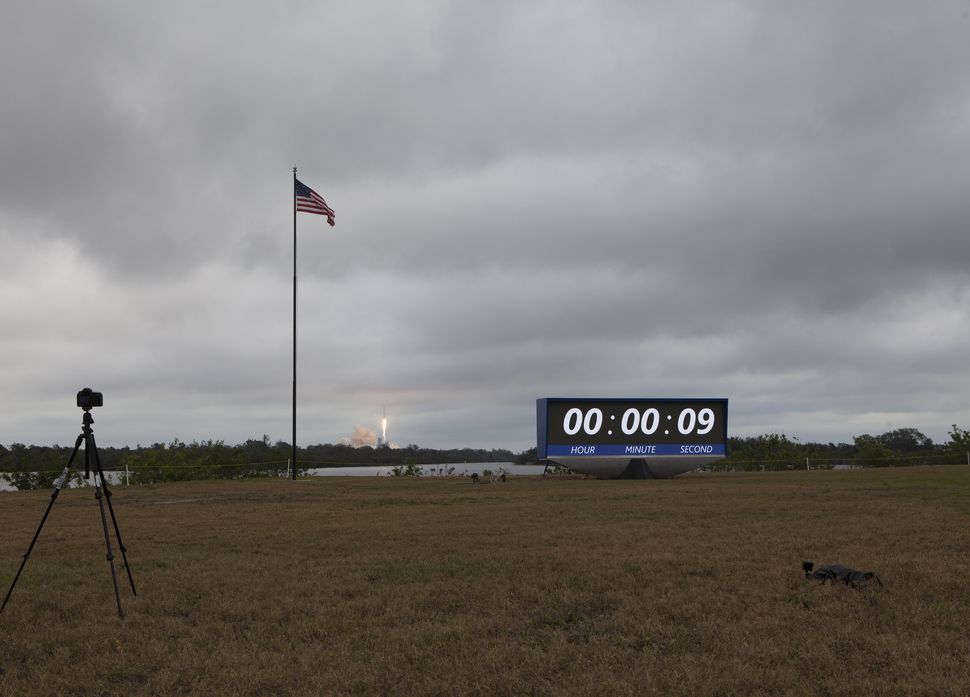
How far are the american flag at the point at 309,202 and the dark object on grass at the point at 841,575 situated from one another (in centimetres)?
3909

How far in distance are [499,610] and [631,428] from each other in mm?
34382

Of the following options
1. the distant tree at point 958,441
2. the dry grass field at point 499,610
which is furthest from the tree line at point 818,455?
the dry grass field at point 499,610

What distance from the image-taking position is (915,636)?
8461mm

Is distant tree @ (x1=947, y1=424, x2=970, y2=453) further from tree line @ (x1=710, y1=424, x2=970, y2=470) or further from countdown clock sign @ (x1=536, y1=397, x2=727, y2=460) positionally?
countdown clock sign @ (x1=536, y1=397, x2=727, y2=460)

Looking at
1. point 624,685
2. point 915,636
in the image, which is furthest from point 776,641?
point 624,685

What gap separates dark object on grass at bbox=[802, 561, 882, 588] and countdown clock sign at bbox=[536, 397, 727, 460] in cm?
3085

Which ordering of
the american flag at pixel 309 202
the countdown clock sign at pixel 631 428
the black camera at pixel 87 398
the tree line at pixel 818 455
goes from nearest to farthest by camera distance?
the black camera at pixel 87 398
the countdown clock sign at pixel 631 428
the american flag at pixel 309 202
the tree line at pixel 818 455

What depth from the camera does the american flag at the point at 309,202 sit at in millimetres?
45625

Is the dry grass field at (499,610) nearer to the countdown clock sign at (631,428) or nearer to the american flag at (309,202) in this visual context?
the countdown clock sign at (631,428)

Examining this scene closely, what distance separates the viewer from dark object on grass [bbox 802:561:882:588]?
10.8m

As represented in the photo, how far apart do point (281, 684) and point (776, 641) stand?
5215mm

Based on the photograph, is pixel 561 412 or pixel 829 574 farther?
pixel 561 412

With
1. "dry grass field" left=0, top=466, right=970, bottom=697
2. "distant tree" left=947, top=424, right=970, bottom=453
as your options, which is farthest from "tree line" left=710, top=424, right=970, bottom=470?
"dry grass field" left=0, top=466, right=970, bottom=697

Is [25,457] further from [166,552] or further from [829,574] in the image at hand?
[829,574]
